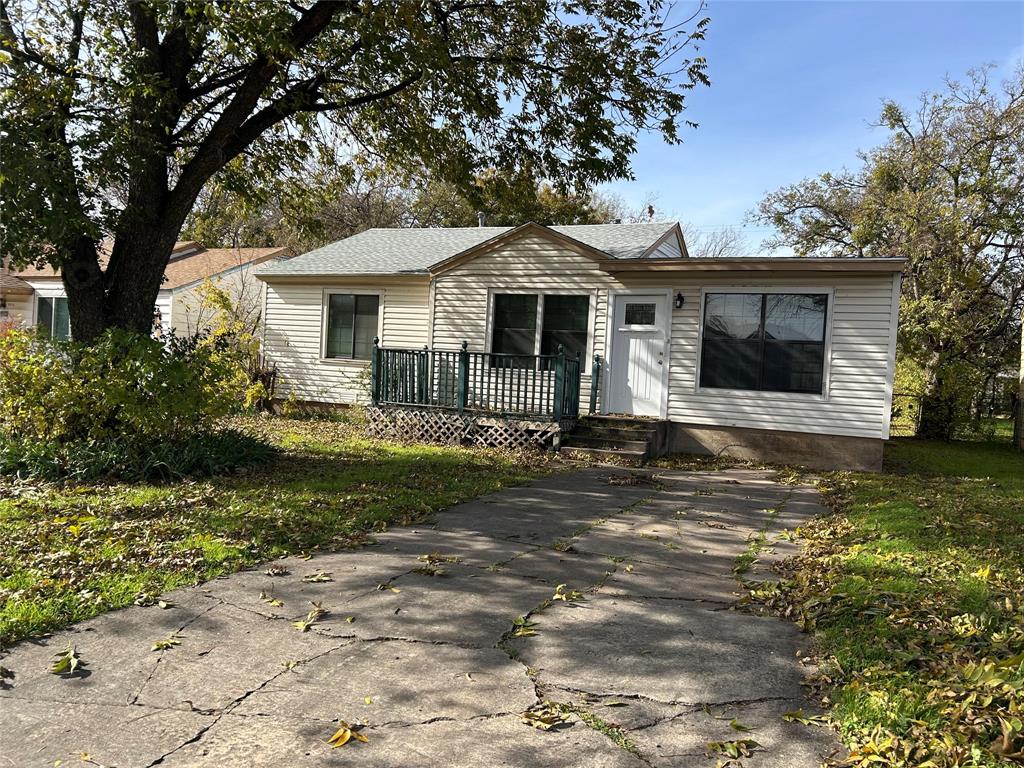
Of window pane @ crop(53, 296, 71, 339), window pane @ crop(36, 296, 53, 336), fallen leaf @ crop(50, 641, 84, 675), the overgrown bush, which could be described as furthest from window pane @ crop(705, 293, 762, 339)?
window pane @ crop(36, 296, 53, 336)

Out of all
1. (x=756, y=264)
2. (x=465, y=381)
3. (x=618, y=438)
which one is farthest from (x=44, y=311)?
(x=756, y=264)

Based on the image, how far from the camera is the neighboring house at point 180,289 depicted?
1909 centimetres

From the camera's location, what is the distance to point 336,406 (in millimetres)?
15141

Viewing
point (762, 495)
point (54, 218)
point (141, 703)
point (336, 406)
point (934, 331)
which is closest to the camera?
point (141, 703)

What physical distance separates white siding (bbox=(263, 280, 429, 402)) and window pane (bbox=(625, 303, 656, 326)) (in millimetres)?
4159

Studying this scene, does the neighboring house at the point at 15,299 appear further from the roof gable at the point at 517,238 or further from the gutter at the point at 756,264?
the gutter at the point at 756,264

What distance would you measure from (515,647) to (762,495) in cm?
588

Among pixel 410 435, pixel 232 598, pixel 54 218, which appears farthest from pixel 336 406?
pixel 232 598

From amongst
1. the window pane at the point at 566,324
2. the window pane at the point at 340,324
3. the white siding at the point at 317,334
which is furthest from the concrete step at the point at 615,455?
the window pane at the point at 340,324

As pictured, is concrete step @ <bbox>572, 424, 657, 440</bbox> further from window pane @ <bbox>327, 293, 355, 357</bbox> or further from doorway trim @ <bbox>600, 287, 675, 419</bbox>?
window pane @ <bbox>327, 293, 355, 357</bbox>

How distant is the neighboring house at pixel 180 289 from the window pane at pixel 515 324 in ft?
27.5

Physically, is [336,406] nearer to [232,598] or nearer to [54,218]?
[54,218]

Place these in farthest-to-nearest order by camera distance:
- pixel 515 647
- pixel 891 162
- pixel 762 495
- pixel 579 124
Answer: pixel 891 162, pixel 579 124, pixel 762 495, pixel 515 647

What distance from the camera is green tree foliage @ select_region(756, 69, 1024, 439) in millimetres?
16656
